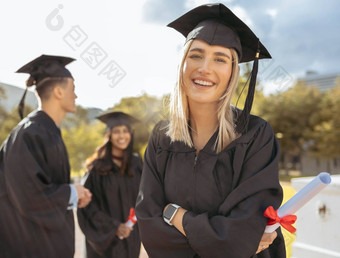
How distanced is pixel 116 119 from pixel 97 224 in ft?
4.61

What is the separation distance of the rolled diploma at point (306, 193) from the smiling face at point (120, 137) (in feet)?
9.75

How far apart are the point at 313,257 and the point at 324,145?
21.7m

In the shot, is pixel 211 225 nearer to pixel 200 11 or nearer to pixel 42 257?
pixel 200 11

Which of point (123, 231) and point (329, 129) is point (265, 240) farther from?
point (329, 129)

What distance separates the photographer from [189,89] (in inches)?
70.5

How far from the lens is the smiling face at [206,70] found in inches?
67.9

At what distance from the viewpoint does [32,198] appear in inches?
105

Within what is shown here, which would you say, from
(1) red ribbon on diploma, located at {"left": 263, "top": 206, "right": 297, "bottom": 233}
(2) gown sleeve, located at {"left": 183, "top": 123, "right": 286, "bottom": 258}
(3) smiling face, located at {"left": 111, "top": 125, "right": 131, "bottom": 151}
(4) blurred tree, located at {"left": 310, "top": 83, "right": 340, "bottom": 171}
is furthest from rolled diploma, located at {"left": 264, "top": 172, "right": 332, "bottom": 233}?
(4) blurred tree, located at {"left": 310, "top": 83, "right": 340, "bottom": 171}

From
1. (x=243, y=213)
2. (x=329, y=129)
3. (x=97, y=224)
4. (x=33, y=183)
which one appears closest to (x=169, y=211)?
(x=243, y=213)

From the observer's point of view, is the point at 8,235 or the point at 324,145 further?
the point at 324,145

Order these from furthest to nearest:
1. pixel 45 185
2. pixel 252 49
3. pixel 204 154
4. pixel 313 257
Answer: pixel 313 257, pixel 45 185, pixel 252 49, pixel 204 154

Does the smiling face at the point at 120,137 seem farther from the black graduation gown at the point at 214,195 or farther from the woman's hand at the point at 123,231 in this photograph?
the black graduation gown at the point at 214,195

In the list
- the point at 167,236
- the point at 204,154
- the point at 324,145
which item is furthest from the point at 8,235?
the point at 324,145

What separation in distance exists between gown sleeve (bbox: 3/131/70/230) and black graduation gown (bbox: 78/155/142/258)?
1.07 m
